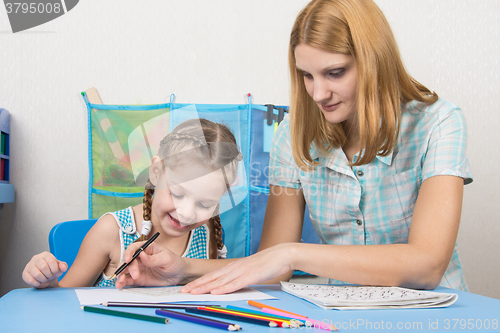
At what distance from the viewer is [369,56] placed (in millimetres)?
782

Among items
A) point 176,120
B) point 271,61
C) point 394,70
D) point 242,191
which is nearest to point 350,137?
point 394,70

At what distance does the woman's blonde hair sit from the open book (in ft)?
1.09

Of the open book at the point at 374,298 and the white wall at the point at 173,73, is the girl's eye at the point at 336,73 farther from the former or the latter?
the white wall at the point at 173,73

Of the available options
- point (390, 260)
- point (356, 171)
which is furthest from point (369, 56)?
point (390, 260)

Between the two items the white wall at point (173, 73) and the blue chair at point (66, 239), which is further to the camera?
the white wall at point (173, 73)

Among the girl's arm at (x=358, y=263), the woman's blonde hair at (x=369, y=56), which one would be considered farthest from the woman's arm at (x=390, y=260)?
the woman's blonde hair at (x=369, y=56)

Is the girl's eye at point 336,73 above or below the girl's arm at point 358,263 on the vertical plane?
above

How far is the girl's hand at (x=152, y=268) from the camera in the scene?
2.21 feet

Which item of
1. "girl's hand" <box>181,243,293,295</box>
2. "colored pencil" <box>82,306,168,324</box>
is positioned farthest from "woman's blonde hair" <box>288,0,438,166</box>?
"colored pencil" <box>82,306,168,324</box>

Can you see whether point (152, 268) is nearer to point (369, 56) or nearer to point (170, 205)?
point (170, 205)

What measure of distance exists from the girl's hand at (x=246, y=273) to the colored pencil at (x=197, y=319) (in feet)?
0.54

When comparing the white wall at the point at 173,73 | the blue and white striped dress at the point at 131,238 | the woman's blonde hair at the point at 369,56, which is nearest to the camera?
the woman's blonde hair at the point at 369,56

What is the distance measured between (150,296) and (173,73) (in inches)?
43.9

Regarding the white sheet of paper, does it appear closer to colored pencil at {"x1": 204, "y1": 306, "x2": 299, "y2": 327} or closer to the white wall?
colored pencil at {"x1": 204, "y1": 306, "x2": 299, "y2": 327}
